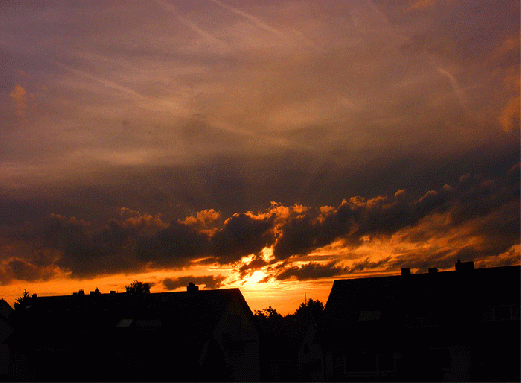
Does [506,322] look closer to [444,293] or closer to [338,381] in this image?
[444,293]

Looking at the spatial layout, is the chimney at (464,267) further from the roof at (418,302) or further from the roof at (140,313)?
the roof at (140,313)

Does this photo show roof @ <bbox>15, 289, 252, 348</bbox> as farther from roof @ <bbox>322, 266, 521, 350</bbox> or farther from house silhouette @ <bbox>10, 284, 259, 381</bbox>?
roof @ <bbox>322, 266, 521, 350</bbox>

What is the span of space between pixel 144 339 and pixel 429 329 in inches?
1082

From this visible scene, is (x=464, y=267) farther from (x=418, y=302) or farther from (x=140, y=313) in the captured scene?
(x=140, y=313)

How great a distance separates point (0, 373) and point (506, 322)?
5092cm

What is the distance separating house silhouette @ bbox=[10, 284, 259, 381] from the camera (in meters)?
50.7

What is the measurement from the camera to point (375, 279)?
5759cm

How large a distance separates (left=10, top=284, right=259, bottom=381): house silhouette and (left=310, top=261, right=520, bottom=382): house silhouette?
385 inches

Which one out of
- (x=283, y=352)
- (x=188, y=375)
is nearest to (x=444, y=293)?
(x=283, y=352)

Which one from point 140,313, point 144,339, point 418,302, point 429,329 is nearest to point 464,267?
point 418,302

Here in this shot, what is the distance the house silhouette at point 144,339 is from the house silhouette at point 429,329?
9.78 metres

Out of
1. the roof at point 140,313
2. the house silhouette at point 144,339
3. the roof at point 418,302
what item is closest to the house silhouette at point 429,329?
the roof at point 418,302

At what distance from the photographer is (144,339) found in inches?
2105

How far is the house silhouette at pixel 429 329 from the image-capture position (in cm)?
4428
